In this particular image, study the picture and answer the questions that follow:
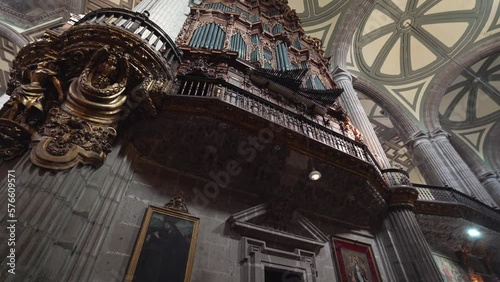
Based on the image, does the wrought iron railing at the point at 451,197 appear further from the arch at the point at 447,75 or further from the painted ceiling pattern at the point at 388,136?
the painted ceiling pattern at the point at 388,136

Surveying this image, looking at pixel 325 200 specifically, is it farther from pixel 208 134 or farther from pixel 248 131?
pixel 208 134

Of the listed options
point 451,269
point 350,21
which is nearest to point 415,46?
point 350,21

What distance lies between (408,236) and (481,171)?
1274 cm

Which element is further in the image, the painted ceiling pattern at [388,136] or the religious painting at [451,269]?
the painted ceiling pattern at [388,136]

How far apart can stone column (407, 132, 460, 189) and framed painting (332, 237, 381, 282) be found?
7.04m

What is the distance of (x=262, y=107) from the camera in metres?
5.66

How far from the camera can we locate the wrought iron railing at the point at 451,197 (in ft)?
28.0

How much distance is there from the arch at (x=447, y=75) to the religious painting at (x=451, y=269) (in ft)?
25.2

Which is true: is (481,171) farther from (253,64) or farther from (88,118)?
(88,118)

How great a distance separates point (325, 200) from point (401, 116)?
423 inches

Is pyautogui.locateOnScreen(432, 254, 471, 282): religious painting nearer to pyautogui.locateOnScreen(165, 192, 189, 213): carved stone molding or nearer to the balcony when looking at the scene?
the balcony

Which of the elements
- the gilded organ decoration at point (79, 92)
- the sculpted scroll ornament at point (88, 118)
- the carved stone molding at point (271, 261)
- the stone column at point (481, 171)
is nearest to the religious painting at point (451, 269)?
the carved stone molding at point (271, 261)

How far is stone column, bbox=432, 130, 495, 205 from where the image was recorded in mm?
10430

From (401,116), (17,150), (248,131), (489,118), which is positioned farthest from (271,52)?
(489,118)
